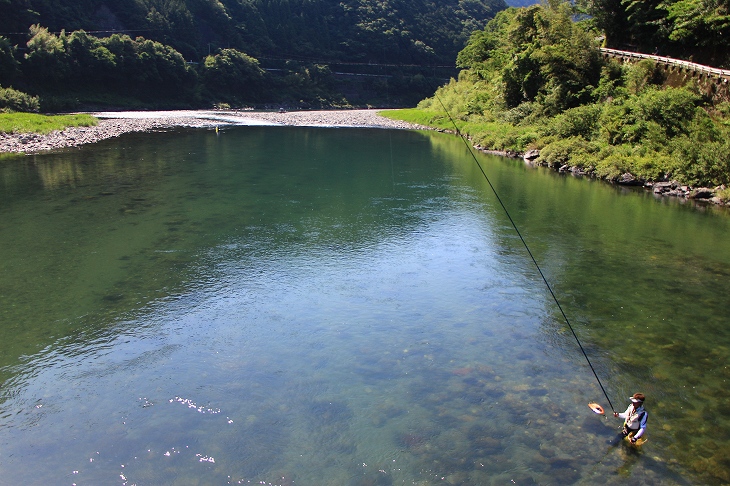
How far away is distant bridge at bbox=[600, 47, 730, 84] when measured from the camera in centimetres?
3074

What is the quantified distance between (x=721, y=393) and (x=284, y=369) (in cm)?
825

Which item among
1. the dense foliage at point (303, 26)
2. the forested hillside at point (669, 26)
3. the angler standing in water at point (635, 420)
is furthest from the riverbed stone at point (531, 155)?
the dense foliage at point (303, 26)

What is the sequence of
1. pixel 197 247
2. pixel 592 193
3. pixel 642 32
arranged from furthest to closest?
pixel 642 32
pixel 592 193
pixel 197 247

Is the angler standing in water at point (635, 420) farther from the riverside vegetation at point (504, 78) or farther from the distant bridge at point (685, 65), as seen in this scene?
the distant bridge at point (685, 65)

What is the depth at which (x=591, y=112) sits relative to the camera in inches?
1428

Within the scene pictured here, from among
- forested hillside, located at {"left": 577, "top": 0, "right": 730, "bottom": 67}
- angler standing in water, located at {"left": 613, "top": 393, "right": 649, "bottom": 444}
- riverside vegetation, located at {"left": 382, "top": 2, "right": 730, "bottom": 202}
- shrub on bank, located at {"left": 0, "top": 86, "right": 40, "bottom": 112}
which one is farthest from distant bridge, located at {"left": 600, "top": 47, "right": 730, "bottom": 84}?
shrub on bank, located at {"left": 0, "top": 86, "right": 40, "bottom": 112}

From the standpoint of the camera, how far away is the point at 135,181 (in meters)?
28.8

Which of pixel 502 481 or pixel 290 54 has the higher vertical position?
pixel 290 54

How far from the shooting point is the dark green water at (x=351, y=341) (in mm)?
8648

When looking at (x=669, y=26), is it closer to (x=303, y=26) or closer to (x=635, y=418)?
(x=635, y=418)

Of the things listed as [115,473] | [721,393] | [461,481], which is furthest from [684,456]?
[115,473]

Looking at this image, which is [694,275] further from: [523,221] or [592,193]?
[592,193]

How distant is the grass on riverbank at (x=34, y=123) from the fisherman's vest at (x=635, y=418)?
150 feet

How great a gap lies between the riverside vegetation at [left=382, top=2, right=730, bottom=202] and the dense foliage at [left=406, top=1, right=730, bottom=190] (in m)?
0.06
